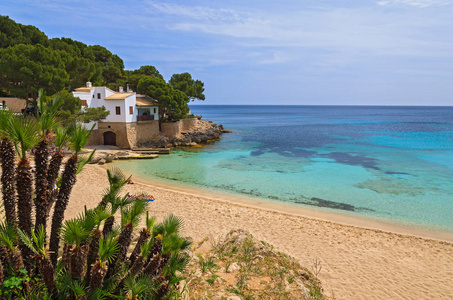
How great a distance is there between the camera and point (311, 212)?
55.2 ft

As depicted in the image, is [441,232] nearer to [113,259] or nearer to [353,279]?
[353,279]

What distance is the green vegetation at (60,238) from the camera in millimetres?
4668

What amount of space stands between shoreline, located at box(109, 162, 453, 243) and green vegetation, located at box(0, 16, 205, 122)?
8.31 meters

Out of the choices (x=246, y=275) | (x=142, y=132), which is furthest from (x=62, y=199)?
(x=142, y=132)

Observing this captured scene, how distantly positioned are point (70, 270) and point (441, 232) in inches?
652

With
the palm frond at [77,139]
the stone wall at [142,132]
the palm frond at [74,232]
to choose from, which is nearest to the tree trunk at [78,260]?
the palm frond at [74,232]

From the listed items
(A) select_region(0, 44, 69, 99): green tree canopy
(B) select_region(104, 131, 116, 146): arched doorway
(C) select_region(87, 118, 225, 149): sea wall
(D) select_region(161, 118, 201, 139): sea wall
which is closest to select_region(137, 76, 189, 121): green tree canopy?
(D) select_region(161, 118, 201, 139): sea wall

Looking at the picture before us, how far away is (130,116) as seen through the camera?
35.2m

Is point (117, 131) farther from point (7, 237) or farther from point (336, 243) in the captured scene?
point (7, 237)

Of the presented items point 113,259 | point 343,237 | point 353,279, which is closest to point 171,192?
point 343,237

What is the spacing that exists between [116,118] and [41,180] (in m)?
31.1

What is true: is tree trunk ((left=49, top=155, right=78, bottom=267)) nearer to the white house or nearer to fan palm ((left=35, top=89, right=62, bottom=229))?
fan palm ((left=35, top=89, right=62, bottom=229))

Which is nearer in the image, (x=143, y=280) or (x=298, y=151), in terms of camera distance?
(x=143, y=280)

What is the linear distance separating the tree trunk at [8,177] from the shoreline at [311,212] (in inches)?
535
